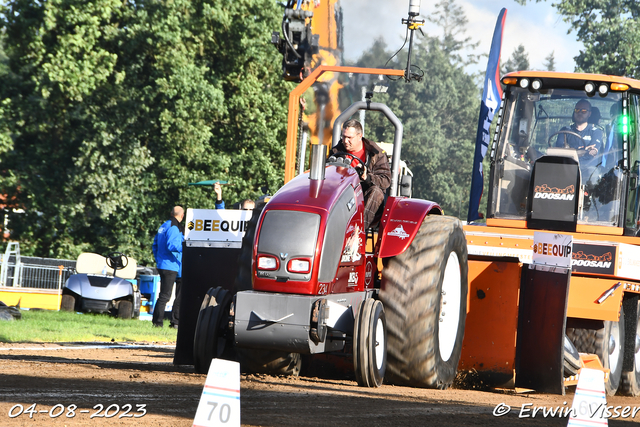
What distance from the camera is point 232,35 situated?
2942cm

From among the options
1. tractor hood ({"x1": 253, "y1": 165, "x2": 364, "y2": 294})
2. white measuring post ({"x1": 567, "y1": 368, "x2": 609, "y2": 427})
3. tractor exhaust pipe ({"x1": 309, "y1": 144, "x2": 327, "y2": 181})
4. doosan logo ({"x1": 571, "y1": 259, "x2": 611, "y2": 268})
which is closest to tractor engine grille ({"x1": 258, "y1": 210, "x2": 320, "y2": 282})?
tractor hood ({"x1": 253, "y1": 165, "x2": 364, "y2": 294})

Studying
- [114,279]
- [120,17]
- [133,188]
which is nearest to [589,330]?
[114,279]

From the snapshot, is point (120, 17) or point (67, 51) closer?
point (67, 51)

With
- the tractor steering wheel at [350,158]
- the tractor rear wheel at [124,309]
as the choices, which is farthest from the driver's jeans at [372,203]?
the tractor rear wheel at [124,309]

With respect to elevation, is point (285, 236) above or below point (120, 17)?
below

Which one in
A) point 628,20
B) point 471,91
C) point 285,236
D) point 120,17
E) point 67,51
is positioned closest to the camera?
point 285,236

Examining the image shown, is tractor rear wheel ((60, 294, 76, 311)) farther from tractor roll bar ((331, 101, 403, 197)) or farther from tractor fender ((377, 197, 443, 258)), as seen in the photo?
tractor fender ((377, 197, 443, 258))

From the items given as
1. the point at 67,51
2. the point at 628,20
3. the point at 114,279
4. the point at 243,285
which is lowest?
the point at 114,279

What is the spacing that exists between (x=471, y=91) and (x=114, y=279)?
2637 inches

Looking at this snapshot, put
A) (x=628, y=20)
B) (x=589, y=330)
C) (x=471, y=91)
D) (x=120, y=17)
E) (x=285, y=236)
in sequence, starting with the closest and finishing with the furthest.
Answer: (x=285, y=236) < (x=589, y=330) < (x=120, y=17) < (x=628, y=20) < (x=471, y=91)

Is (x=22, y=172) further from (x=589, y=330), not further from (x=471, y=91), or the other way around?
(x=471, y=91)

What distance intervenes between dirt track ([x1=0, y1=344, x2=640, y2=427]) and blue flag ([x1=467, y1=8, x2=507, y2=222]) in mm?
6412

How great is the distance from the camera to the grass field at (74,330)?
10656 mm

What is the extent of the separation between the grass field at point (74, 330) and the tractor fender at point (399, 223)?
5.53 m
